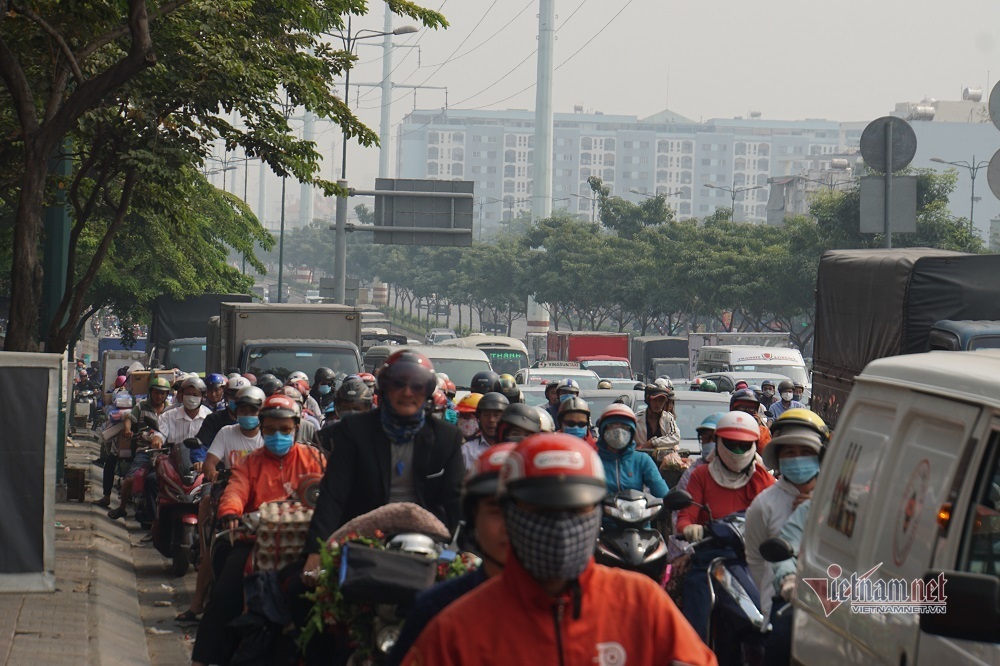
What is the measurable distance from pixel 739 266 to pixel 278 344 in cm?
4158

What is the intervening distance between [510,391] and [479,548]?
10382mm

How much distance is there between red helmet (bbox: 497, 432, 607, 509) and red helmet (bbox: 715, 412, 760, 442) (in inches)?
192

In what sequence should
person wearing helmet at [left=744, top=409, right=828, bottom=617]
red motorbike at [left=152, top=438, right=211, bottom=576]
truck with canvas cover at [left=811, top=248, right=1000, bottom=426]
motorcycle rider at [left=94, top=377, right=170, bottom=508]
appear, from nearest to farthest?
person wearing helmet at [left=744, top=409, right=828, bottom=617], red motorbike at [left=152, top=438, right=211, bottom=576], truck with canvas cover at [left=811, top=248, right=1000, bottom=426], motorcycle rider at [left=94, top=377, right=170, bottom=508]

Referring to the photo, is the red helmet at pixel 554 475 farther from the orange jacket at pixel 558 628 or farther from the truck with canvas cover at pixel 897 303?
the truck with canvas cover at pixel 897 303

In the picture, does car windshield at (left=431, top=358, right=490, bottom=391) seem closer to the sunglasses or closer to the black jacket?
the sunglasses

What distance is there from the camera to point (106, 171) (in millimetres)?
15656

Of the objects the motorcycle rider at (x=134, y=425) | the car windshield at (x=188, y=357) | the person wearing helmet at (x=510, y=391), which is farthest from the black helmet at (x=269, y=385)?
the car windshield at (x=188, y=357)

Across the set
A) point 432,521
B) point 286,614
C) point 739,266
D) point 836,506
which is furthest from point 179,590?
point 739,266

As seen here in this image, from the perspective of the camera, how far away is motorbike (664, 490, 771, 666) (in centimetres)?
688

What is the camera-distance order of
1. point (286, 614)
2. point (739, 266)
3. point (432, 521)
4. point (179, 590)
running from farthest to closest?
point (739, 266)
point (179, 590)
point (286, 614)
point (432, 521)

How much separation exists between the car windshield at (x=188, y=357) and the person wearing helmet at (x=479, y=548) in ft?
82.6

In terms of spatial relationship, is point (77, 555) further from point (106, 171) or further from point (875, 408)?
point (875, 408)

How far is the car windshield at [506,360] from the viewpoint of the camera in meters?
35.0

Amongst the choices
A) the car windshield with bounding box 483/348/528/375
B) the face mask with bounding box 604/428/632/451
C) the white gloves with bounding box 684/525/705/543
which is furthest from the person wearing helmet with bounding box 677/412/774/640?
the car windshield with bounding box 483/348/528/375
